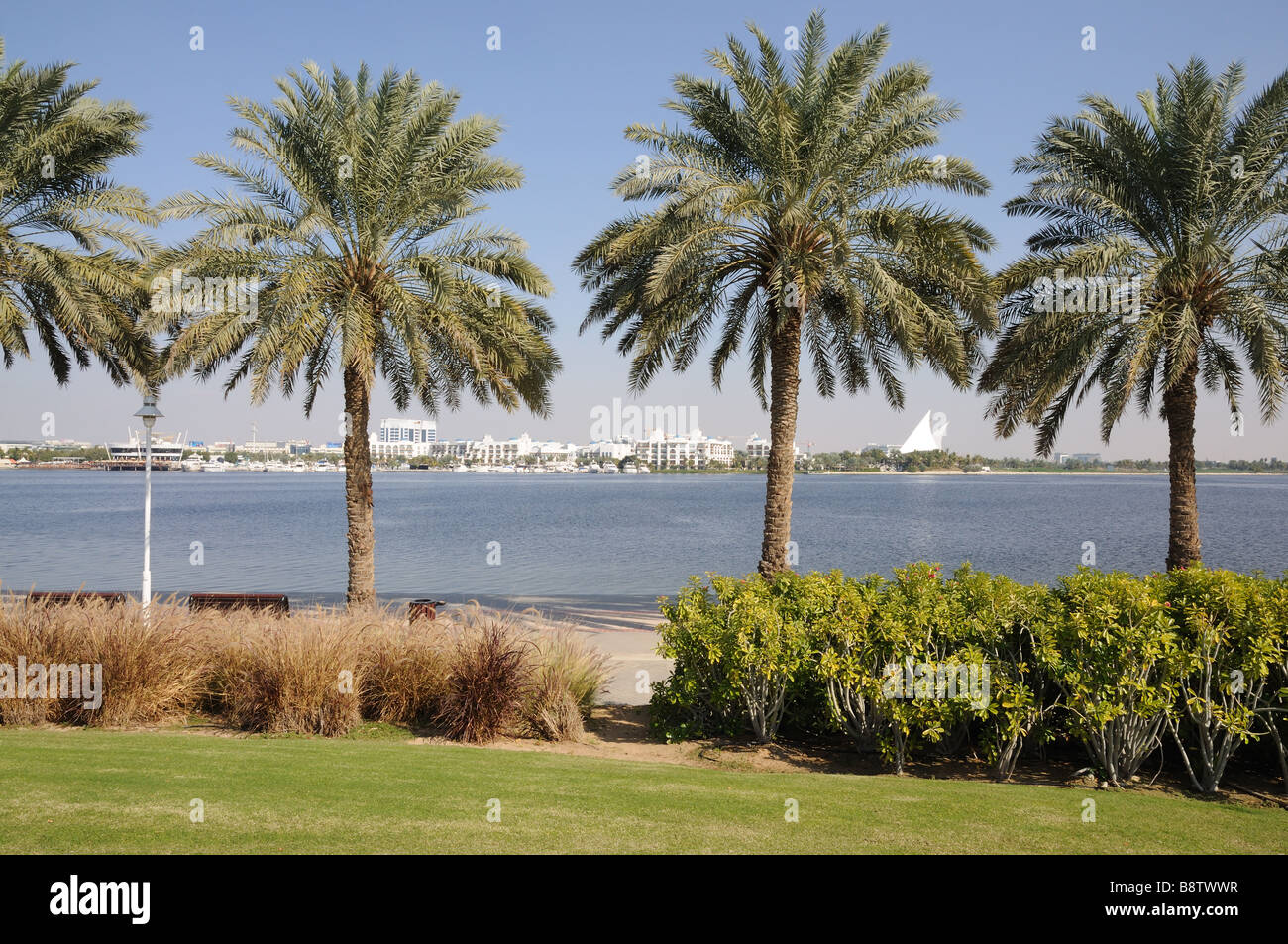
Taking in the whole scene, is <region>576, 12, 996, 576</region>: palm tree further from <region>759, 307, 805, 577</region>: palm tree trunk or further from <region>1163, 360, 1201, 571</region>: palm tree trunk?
<region>1163, 360, 1201, 571</region>: palm tree trunk

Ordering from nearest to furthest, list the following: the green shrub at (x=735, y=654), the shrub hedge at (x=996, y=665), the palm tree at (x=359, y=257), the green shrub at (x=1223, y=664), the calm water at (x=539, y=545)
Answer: the green shrub at (x=1223, y=664)
the shrub hedge at (x=996, y=665)
the green shrub at (x=735, y=654)
the palm tree at (x=359, y=257)
the calm water at (x=539, y=545)

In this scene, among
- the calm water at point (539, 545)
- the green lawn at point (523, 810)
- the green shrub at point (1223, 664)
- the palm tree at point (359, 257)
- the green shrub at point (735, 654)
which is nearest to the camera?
the green lawn at point (523, 810)

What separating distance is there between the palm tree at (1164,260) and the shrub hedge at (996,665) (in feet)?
26.1

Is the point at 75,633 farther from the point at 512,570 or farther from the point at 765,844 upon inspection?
the point at 512,570

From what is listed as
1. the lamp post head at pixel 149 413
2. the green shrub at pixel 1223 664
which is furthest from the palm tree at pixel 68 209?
the green shrub at pixel 1223 664

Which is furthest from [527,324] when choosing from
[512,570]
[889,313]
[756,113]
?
[512,570]

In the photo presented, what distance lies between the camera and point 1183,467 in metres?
16.7

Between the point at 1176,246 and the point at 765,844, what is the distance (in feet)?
50.0

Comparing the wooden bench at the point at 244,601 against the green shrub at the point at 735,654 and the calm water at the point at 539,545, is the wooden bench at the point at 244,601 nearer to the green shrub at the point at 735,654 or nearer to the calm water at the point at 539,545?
the green shrub at the point at 735,654

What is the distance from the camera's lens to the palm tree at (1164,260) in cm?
1520

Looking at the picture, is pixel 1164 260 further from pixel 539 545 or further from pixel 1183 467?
pixel 539 545

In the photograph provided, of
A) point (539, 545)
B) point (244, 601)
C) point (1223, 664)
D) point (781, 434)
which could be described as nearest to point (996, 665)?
Result: point (1223, 664)
